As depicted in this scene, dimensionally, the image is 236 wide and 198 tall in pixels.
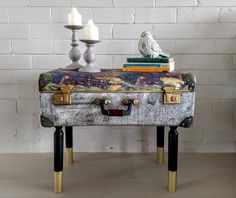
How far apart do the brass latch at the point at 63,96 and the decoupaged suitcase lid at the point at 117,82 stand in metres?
0.02

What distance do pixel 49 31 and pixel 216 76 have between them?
38.6 inches

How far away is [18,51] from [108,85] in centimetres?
74

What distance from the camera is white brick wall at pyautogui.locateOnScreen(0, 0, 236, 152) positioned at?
5.12ft

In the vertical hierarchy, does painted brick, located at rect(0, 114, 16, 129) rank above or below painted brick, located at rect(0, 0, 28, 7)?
below

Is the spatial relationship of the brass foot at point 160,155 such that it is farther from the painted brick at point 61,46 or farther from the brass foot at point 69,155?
the painted brick at point 61,46

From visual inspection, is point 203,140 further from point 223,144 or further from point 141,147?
point 141,147

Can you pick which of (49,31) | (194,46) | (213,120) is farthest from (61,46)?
(213,120)

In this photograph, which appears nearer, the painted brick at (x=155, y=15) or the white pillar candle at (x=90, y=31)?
the white pillar candle at (x=90, y=31)

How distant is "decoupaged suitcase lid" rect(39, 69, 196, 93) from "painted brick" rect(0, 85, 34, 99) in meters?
0.54

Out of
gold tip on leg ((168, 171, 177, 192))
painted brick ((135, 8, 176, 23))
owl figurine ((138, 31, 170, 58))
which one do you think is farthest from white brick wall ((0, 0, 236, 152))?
gold tip on leg ((168, 171, 177, 192))

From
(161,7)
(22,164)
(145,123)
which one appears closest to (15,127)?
(22,164)

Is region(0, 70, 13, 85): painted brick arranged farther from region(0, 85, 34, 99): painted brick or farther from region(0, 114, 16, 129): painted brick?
region(0, 114, 16, 129): painted brick

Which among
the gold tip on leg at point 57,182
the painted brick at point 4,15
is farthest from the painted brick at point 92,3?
the gold tip on leg at point 57,182

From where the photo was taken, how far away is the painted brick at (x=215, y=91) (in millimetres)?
1633
